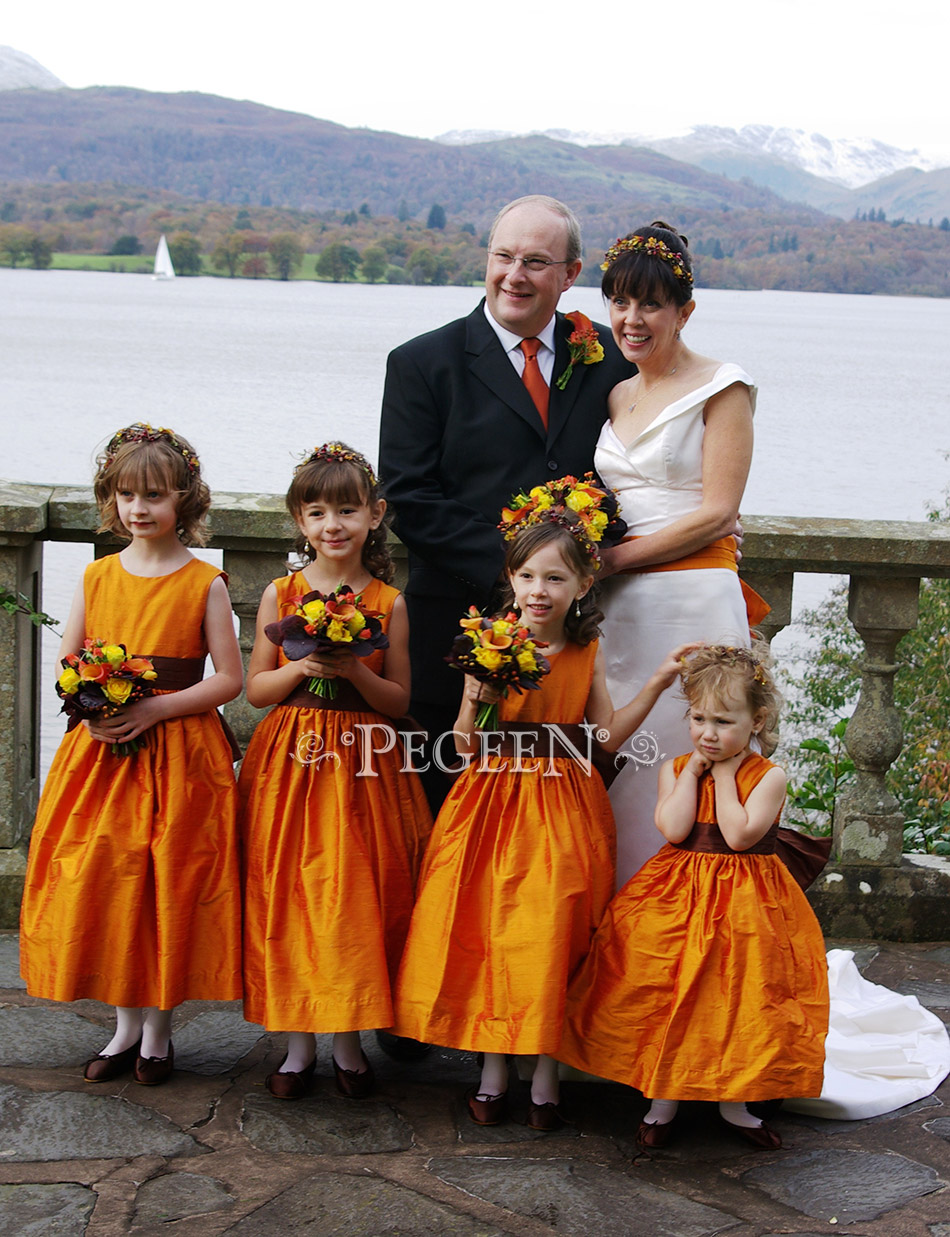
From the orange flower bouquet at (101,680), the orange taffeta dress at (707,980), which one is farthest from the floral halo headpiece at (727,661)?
the orange flower bouquet at (101,680)

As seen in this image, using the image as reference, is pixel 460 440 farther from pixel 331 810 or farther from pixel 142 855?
pixel 142 855

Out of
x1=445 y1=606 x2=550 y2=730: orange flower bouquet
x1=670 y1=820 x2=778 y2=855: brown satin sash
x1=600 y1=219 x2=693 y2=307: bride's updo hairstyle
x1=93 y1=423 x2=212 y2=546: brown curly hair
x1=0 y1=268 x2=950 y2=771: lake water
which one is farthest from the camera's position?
x1=0 y1=268 x2=950 y2=771: lake water

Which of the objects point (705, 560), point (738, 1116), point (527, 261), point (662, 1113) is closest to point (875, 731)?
point (705, 560)

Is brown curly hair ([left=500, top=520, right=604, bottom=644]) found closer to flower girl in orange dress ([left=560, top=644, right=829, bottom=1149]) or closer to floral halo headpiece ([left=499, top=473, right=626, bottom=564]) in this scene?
floral halo headpiece ([left=499, top=473, right=626, bottom=564])

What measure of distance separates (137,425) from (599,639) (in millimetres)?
1342

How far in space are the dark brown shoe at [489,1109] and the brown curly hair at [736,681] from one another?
1063mm

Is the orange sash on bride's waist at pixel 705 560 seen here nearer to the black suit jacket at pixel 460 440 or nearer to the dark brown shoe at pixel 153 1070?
the black suit jacket at pixel 460 440

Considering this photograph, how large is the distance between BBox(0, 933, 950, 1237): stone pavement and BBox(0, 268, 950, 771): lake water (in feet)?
8.78

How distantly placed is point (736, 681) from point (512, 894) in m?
0.74

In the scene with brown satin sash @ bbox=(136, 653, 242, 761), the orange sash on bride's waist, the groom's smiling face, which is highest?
the groom's smiling face

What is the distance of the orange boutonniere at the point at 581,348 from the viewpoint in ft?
12.0

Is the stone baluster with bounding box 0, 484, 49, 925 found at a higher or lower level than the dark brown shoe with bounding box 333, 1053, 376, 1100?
Result: higher

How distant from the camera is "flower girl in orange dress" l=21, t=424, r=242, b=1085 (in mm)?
3182

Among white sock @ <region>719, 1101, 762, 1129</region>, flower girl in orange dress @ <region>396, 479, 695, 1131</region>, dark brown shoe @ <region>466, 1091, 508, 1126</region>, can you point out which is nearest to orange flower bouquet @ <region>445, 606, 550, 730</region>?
flower girl in orange dress @ <region>396, 479, 695, 1131</region>
